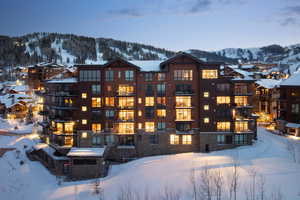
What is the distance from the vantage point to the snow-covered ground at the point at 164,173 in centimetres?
2816

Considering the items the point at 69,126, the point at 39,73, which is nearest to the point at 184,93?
Result: the point at 69,126

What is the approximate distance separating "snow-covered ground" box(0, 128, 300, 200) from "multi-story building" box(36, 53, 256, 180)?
2.98 m

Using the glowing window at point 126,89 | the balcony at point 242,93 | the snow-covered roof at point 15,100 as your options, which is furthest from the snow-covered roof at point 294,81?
the snow-covered roof at point 15,100

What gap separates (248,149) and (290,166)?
10511 mm

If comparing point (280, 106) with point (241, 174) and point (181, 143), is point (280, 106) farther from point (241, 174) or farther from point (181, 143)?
point (241, 174)

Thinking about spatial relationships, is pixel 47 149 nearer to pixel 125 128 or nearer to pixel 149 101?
pixel 125 128

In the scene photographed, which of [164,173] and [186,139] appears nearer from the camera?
[164,173]

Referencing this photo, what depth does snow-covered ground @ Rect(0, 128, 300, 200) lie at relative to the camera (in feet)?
92.4

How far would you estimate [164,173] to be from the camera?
3375 centimetres

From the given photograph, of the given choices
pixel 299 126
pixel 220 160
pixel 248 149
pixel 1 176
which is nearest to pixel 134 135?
pixel 220 160

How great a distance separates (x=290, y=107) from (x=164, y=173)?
38.8 meters

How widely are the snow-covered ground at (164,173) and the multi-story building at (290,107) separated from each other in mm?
6952

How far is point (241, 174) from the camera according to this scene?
97.1 ft

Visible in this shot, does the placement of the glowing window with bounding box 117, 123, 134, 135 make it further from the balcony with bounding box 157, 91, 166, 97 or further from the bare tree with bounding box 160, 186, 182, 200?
the bare tree with bounding box 160, 186, 182, 200
